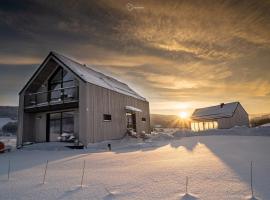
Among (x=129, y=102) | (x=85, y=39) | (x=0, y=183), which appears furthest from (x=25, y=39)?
(x=129, y=102)

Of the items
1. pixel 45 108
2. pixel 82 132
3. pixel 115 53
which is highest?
pixel 115 53

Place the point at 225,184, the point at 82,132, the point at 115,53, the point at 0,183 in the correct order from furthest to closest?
the point at 82,132 → the point at 115,53 → the point at 0,183 → the point at 225,184

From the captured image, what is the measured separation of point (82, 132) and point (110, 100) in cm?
410

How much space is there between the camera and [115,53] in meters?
14.6

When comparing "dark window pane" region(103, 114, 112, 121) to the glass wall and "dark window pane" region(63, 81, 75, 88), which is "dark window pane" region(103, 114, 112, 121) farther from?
the glass wall

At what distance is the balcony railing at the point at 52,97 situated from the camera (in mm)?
17312

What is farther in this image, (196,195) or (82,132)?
(82,132)

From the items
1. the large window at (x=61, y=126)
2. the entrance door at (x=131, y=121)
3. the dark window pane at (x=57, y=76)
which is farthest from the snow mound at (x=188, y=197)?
the dark window pane at (x=57, y=76)

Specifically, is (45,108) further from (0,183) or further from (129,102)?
(0,183)

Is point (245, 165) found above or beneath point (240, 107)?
beneath

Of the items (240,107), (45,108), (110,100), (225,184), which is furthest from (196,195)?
(240,107)

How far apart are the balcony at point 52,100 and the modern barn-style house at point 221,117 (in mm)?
29155

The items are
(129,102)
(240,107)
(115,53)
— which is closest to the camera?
(115,53)

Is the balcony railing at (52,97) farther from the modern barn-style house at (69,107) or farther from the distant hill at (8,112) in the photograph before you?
the distant hill at (8,112)
